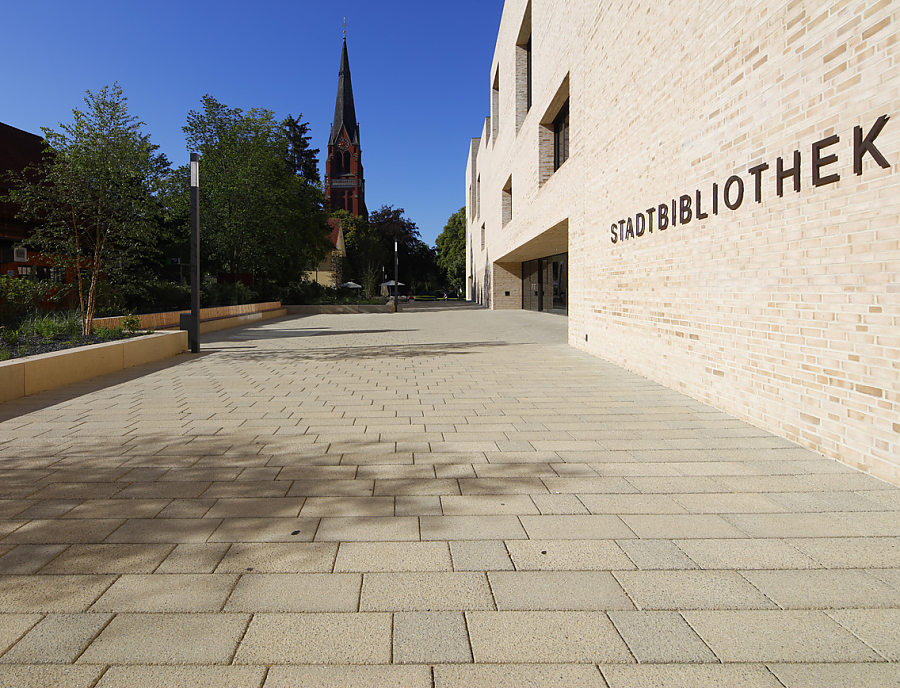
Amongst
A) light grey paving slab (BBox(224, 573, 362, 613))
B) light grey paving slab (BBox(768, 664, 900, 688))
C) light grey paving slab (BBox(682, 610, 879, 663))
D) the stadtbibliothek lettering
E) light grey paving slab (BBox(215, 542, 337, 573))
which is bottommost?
light grey paving slab (BBox(768, 664, 900, 688))

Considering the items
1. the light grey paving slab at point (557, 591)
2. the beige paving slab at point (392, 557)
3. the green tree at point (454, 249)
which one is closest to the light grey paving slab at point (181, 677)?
the beige paving slab at point (392, 557)

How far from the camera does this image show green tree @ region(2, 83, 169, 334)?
10.2 m

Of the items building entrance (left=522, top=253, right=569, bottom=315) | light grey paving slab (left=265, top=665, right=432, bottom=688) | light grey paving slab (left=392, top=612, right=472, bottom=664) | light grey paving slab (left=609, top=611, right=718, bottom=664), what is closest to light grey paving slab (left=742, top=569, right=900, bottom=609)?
light grey paving slab (left=609, top=611, right=718, bottom=664)

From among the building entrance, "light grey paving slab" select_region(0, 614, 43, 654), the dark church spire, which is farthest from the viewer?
the dark church spire

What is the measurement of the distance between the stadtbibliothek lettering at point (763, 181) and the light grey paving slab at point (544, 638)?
11.4ft

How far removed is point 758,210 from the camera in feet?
16.5

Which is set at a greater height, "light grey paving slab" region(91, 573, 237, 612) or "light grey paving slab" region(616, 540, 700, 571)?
"light grey paving slab" region(91, 573, 237, 612)

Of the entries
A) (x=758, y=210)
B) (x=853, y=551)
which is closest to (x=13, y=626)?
(x=853, y=551)

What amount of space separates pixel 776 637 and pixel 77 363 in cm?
870

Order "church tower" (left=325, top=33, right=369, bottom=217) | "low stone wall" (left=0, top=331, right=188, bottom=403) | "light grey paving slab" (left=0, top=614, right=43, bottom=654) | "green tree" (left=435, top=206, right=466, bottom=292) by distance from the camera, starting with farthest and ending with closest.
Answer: "church tower" (left=325, top=33, right=369, bottom=217), "green tree" (left=435, top=206, right=466, bottom=292), "low stone wall" (left=0, top=331, right=188, bottom=403), "light grey paving slab" (left=0, top=614, right=43, bottom=654)

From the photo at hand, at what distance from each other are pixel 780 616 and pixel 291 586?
1.95m

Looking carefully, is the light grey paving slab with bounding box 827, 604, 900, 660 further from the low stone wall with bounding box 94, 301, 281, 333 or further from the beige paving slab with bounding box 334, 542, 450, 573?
the low stone wall with bounding box 94, 301, 281, 333

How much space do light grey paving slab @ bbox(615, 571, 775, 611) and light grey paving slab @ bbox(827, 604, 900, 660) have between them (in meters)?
0.25

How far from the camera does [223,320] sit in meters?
19.6
